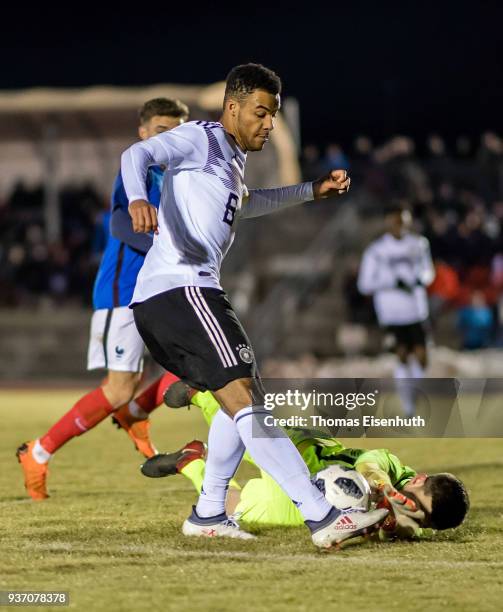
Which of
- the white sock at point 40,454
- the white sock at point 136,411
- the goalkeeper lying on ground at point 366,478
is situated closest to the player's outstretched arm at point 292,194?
the goalkeeper lying on ground at point 366,478

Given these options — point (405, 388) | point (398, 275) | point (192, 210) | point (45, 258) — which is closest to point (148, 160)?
point (192, 210)

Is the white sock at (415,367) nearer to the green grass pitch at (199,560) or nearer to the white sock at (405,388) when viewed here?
the white sock at (405,388)

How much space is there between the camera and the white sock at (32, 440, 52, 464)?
7352 millimetres

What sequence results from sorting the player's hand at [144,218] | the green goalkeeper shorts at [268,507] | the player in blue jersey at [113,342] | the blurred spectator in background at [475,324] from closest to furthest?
the player's hand at [144,218] < the green goalkeeper shorts at [268,507] < the player in blue jersey at [113,342] < the blurred spectator in background at [475,324]

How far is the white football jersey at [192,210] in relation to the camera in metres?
5.53

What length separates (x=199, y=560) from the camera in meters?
5.23

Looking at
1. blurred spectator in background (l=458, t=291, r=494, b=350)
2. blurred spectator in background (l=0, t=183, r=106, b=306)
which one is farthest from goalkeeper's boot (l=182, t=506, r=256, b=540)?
blurred spectator in background (l=0, t=183, r=106, b=306)

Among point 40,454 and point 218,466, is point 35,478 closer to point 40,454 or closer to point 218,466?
point 40,454

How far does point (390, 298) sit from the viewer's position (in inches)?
520

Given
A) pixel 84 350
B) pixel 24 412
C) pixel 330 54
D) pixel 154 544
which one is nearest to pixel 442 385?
pixel 24 412

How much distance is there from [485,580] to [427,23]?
40.7 metres

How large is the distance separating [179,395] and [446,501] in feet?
5.13

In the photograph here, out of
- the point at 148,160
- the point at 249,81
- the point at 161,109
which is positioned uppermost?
the point at 249,81

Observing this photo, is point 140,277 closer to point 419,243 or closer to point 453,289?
point 419,243
